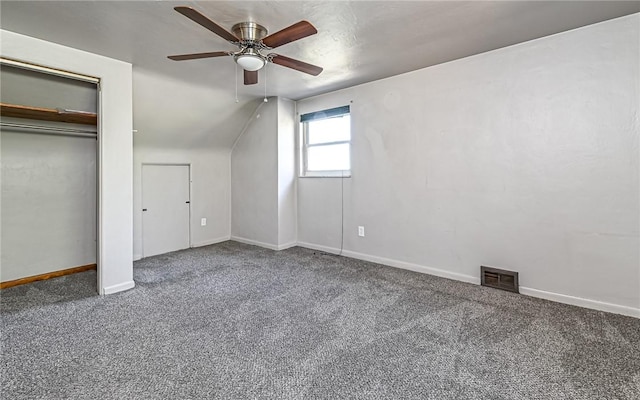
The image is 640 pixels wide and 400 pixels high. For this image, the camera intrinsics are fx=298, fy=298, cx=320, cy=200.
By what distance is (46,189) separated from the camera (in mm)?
3541

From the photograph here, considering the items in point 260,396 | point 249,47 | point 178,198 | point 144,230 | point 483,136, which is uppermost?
point 249,47

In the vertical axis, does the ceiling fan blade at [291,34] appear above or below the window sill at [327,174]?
above

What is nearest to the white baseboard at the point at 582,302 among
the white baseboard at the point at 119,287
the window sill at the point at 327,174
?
the window sill at the point at 327,174

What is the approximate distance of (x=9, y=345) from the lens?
209cm

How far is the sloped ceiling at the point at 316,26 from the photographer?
86.8 inches

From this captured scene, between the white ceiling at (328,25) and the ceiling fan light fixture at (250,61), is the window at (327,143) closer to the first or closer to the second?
the white ceiling at (328,25)

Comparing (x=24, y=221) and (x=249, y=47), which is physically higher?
(x=249, y=47)

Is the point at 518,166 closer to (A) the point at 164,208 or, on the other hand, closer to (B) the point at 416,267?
(B) the point at 416,267

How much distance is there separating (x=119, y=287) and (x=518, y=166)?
13.9ft

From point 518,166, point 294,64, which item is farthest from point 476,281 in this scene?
point 294,64

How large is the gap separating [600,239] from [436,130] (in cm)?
181

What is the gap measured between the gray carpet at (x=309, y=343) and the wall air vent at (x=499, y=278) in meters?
0.12

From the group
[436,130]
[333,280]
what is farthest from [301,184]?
[436,130]

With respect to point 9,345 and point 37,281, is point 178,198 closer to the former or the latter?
point 37,281
